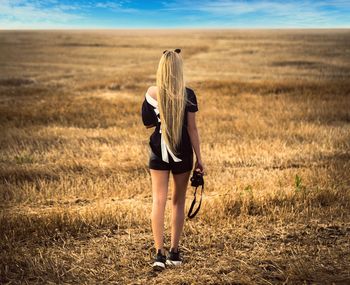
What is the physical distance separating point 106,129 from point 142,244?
30.6ft

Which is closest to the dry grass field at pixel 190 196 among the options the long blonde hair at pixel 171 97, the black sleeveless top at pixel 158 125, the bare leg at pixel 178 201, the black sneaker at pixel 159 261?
the black sneaker at pixel 159 261

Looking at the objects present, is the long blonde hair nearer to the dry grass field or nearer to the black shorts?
the black shorts

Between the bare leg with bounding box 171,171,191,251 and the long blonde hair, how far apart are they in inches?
10.1

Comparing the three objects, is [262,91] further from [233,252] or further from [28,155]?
[233,252]

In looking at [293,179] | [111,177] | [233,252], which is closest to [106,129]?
[111,177]

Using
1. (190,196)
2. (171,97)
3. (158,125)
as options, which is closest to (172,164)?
(158,125)

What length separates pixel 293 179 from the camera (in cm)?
816

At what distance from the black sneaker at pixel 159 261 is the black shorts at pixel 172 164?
853 millimetres

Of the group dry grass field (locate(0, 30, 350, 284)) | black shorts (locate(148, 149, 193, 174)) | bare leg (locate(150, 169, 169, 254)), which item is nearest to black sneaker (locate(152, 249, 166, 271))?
dry grass field (locate(0, 30, 350, 284))

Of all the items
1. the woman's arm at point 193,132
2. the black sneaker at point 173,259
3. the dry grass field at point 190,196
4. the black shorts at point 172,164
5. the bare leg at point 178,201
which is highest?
the woman's arm at point 193,132

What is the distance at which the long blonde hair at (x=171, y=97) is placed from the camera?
4.18 meters

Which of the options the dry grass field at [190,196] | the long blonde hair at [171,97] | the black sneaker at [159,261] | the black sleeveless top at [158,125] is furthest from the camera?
the dry grass field at [190,196]

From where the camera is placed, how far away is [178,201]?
4496 millimetres

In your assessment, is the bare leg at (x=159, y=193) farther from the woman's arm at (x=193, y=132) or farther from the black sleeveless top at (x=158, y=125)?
the woman's arm at (x=193, y=132)
